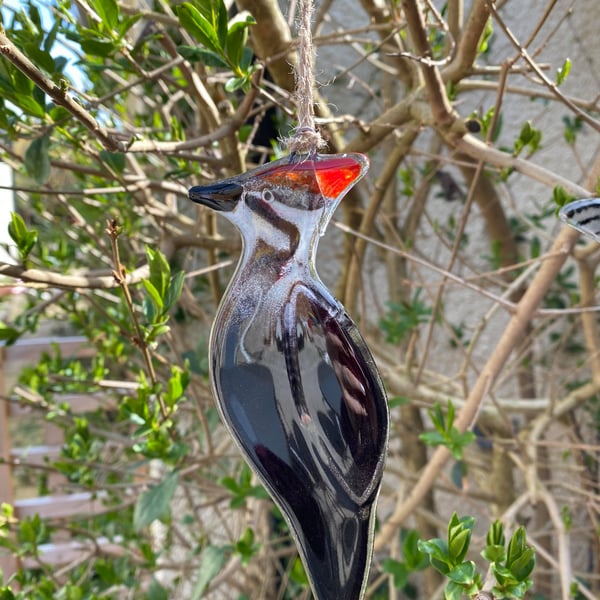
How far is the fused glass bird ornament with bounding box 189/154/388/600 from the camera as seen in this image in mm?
387

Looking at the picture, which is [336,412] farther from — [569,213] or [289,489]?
[569,213]

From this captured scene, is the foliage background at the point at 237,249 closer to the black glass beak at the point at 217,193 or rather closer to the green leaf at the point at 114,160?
the green leaf at the point at 114,160

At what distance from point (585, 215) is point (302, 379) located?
0.70 feet

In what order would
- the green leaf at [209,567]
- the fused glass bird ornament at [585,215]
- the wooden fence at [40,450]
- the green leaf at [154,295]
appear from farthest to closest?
the wooden fence at [40,450] < the green leaf at [209,567] < the green leaf at [154,295] < the fused glass bird ornament at [585,215]

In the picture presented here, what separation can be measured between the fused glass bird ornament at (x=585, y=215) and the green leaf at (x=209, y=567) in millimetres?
701

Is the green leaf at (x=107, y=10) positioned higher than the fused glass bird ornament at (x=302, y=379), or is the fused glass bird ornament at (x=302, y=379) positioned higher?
the green leaf at (x=107, y=10)

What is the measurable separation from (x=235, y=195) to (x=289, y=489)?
0.65 ft

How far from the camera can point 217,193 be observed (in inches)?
15.5

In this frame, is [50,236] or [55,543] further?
[50,236]

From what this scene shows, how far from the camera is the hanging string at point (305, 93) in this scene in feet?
1.27

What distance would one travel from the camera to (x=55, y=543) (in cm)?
148

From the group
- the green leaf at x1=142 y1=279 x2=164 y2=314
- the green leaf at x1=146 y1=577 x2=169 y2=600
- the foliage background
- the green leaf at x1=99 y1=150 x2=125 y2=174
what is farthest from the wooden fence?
the green leaf at x1=142 y1=279 x2=164 y2=314

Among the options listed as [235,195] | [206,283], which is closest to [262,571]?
[206,283]

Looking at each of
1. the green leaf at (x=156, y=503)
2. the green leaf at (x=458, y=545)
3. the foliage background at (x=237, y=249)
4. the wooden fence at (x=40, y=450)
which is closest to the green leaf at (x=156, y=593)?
the foliage background at (x=237, y=249)
